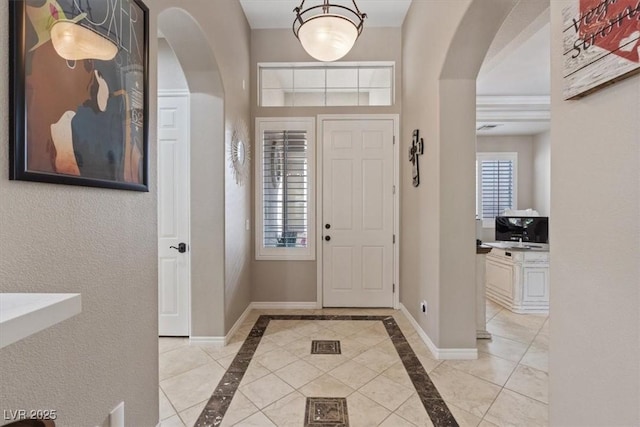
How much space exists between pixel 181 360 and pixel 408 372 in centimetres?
194

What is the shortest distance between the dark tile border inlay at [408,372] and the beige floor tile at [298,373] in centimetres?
34

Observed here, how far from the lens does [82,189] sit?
1.19 metres

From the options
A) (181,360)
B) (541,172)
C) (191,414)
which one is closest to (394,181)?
(181,360)

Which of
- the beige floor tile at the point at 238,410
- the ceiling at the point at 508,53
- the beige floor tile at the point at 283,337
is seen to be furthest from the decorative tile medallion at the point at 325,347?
the ceiling at the point at 508,53

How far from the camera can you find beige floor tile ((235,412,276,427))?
6.01ft

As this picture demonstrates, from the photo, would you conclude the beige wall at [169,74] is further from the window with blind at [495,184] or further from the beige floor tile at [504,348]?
the window with blind at [495,184]

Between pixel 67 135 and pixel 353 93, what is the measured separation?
350 cm

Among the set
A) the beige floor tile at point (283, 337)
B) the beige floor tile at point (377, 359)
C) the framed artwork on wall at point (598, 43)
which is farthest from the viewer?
the beige floor tile at point (283, 337)

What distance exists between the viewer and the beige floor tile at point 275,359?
8.30 feet

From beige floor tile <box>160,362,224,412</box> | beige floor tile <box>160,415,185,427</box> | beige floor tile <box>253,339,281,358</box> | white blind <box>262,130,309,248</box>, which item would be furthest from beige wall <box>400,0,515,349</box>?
beige floor tile <box>160,415,185,427</box>

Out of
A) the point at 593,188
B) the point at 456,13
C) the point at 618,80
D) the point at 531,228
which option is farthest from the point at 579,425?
the point at 531,228

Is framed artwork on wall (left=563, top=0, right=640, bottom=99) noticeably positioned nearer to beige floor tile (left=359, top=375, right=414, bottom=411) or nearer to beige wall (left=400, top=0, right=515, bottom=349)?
beige wall (left=400, top=0, right=515, bottom=349)

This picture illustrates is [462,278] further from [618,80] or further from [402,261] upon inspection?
[618,80]

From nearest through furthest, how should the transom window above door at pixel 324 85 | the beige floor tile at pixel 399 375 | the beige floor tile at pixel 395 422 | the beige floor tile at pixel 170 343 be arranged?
the beige floor tile at pixel 395 422, the beige floor tile at pixel 399 375, the beige floor tile at pixel 170 343, the transom window above door at pixel 324 85
